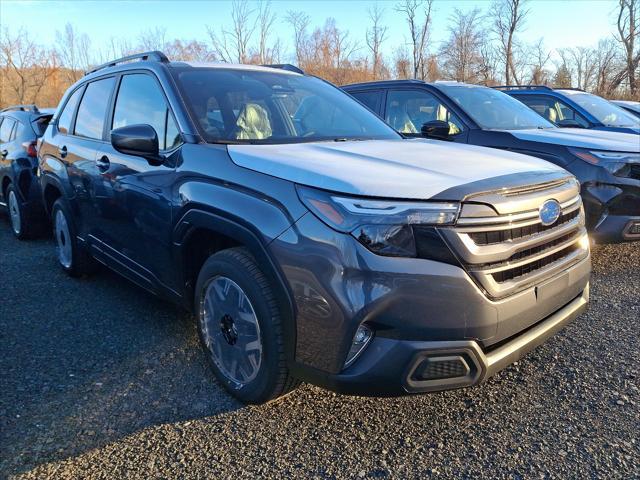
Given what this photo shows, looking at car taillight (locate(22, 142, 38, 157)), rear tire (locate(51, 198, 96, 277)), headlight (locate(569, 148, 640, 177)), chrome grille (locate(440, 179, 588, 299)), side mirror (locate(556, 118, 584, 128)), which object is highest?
side mirror (locate(556, 118, 584, 128))

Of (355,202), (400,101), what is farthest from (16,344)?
(400,101)

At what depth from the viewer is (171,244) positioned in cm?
278

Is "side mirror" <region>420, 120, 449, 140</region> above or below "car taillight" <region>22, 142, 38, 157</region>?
above

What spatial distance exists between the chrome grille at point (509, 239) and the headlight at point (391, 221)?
0.07 metres

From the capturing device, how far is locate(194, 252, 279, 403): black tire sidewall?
2186mm

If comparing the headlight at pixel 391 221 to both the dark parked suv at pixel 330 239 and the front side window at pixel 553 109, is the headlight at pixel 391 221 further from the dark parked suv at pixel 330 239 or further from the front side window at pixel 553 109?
the front side window at pixel 553 109

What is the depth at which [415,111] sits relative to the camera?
5859 mm

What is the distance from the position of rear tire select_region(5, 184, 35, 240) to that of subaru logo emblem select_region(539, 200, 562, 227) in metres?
5.74

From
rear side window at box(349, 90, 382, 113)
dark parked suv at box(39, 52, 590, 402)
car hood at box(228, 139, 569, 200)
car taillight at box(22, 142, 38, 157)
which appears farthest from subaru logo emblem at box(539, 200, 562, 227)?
car taillight at box(22, 142, 38, 157)

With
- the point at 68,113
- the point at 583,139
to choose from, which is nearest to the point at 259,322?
the point at 68,113

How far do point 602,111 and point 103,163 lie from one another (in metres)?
7.42

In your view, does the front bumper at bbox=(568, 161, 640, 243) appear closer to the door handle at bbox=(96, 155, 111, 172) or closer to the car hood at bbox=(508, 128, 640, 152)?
the car hood at bbox=(508, 128, 640, 152)

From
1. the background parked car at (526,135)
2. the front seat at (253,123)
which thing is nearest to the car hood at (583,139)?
the background parked car at (526,135)

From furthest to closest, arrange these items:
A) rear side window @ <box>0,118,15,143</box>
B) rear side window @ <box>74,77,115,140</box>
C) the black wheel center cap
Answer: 1. rear side window @ <box>0,118,15,143</box>
2. rear side window @ <box>74,77,115,140</box>
3. the black wheel center cap
